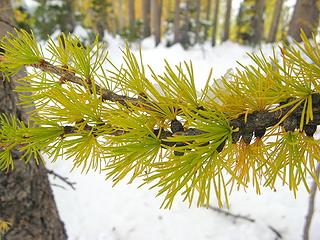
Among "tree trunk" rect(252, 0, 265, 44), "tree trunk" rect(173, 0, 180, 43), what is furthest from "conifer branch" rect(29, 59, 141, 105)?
"tree trunk" rect(252, 0, 265, 44)

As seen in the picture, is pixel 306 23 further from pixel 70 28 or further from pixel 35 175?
pixel 35 175

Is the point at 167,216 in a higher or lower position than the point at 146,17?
lower

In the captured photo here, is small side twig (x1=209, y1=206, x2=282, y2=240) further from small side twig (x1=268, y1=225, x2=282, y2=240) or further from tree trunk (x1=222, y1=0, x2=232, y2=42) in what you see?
tree trunk (x1=222, y1=0, x2=232, y2=42)

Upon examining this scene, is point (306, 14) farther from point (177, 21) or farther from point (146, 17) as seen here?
point (146, 17)

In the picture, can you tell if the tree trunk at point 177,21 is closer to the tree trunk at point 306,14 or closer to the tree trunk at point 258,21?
the tree trunk at point 258,21

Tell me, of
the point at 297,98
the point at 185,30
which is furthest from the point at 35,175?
the point at 185,30

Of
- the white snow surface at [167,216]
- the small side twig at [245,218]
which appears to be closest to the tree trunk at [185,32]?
the white snow surface at [167,216]

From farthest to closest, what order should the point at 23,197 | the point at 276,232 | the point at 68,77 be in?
the point at 276,232 → the point at 23,197 → the point at 68,77

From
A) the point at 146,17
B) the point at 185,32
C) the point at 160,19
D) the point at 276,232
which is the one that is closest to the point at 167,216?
the point at 276,232
